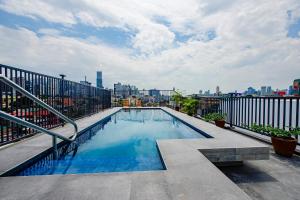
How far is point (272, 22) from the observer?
19.0ft

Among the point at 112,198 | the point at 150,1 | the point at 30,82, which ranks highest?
the point at 150,1

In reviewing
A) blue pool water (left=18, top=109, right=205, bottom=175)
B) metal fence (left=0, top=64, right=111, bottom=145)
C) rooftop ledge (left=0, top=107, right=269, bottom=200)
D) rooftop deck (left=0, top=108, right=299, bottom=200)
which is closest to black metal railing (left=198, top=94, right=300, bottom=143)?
rooftop deck (left=0, top=108, right=299, bottom=200)

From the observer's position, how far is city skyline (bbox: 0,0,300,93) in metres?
5.54

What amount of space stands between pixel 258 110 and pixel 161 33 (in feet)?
18.1

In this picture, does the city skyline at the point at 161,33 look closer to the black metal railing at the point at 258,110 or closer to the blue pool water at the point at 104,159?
the black metal railing at the point at 258,110

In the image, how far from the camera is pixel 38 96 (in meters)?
4.31

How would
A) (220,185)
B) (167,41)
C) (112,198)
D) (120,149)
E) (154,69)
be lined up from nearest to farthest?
(112,198)
(220,185)
(120,149)
(167,41)
(154,69)

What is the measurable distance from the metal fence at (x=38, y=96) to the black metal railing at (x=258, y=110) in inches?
210

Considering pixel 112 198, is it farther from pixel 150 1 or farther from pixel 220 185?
pixel 150 1

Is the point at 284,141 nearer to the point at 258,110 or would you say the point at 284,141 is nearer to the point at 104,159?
the point at 258,110

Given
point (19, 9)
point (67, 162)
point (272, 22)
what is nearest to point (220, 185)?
point (67, 162)

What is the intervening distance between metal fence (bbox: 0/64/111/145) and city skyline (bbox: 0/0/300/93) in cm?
50

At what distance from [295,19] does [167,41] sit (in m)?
5.06

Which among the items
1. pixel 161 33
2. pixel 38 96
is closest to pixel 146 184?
pixel 38 96
